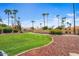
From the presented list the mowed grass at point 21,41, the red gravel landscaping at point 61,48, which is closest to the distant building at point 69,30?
the red gravel landscaping at point 61,48

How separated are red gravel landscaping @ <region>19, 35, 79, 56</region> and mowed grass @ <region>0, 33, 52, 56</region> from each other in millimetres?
63

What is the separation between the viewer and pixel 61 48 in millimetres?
3395

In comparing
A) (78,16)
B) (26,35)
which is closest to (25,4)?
(26,35)

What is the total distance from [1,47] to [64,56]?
68 cm

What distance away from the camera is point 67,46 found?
11.1 ft

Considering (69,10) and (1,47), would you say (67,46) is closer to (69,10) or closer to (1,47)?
(69,10)

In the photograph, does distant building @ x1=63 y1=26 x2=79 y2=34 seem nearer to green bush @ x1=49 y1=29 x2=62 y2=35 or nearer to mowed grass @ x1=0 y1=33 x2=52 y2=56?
→ green bush @ x1=49 y1=29 x2=62 y2=35

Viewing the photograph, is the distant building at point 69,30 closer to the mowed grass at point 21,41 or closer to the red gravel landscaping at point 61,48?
the red gravel landscaping at point 61,48

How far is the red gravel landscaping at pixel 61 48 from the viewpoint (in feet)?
11.1

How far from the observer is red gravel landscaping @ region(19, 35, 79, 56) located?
11.1ft

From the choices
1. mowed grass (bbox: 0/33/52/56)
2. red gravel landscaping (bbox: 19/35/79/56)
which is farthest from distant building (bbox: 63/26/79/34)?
mowed grass (bbox: 0/33/52/56)

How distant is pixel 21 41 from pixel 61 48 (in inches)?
17.2

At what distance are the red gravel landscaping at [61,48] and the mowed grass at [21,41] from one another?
0.21 ft

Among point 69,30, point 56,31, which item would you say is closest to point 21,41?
point 56,31
